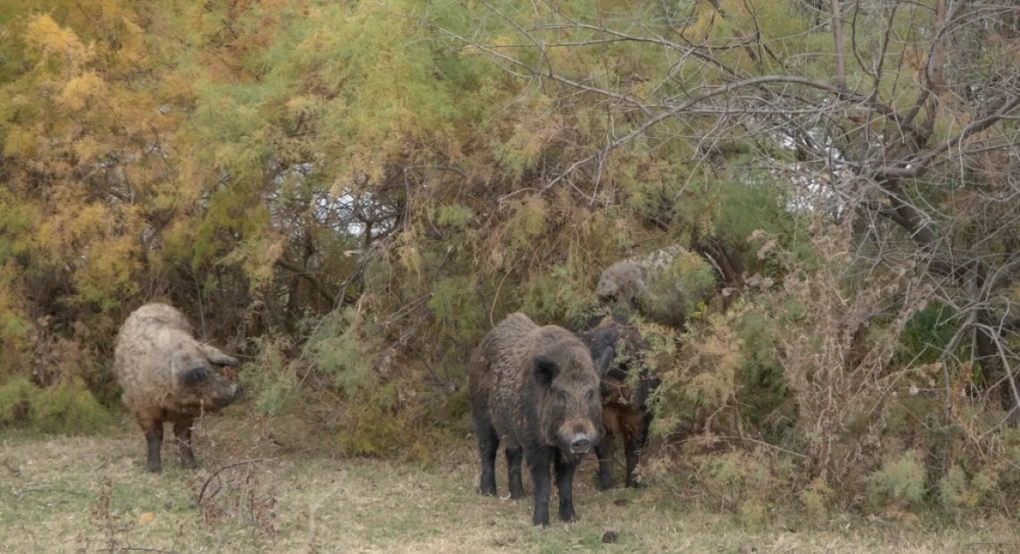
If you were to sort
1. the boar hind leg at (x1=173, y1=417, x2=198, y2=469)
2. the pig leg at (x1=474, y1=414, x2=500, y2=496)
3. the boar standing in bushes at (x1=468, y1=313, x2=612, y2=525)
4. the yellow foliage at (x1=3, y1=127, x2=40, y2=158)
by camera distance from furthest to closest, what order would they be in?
the yellow foliage at (x1=3, y1=127, x2=40, y2=158) → the boar hind leg at (x1=173, y1=417, x2=198, y2=469) → the pig leg at (x1=474, y1=414, x2=500, y2=496) → the boar standing in bushes at (x1=468, y1=313, x2=612, y2=525)

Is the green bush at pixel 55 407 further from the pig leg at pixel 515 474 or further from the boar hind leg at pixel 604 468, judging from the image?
the boar hind leg at pixel 604 468

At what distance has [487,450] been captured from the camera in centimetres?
942

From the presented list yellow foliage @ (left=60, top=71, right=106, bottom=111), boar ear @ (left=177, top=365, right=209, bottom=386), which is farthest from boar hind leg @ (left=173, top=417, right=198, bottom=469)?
yellow foliage @ (left=60, top=71, right=106, bottom=111)

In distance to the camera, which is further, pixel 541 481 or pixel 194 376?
pixel 194 376

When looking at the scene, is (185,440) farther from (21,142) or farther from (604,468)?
(21,142)

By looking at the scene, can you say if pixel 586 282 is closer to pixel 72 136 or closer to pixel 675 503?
pixel 675 503

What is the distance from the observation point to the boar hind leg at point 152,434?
1009cm

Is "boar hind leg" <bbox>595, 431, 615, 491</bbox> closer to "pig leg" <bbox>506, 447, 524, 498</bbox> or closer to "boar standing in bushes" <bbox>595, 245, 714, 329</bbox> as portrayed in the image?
"pig leg" <bbox>506, 447, 524, 498</bbox>

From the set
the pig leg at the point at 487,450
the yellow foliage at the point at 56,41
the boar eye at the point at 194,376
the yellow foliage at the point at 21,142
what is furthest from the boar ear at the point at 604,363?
the yellow foliage at the point at 21,142

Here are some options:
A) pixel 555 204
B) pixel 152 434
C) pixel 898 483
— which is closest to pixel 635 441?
pixel 555 204

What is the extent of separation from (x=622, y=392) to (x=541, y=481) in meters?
1.22

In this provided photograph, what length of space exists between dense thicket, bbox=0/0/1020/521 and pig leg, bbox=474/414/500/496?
1.07m

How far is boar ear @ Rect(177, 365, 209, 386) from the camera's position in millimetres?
9836

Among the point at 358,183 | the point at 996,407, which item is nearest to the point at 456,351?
the point at 358,183
